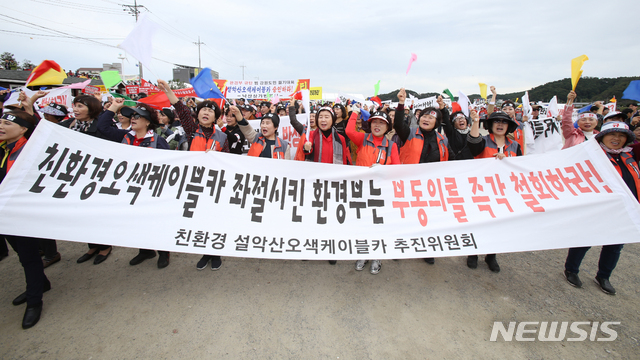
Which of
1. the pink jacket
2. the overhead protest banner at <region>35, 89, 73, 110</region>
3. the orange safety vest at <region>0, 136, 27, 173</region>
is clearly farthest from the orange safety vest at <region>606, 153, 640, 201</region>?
the overhead protest banner at <region>35, 89, 73, 110</region>

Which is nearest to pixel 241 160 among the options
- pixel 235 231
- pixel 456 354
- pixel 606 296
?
pixel 235 231

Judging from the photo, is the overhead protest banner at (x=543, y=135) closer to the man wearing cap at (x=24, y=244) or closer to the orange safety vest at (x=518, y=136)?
the orange safety vest at (x=518, y=136)

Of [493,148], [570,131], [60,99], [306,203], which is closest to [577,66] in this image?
[570,131]

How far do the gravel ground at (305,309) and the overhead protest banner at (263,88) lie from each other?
384 inches

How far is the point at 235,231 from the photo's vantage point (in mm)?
2646

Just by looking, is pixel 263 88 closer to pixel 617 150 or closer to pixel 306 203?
pixel 306 203

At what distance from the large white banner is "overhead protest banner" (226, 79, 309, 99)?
960cm

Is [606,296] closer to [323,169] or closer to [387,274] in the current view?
[387,274]

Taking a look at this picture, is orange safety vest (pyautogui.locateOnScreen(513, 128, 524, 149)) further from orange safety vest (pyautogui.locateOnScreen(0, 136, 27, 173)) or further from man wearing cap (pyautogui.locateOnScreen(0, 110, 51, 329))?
orange safety vest (pyautogui.locateOnScreen(0, 136, 27, 173))

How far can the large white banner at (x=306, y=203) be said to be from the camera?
252 centimetres

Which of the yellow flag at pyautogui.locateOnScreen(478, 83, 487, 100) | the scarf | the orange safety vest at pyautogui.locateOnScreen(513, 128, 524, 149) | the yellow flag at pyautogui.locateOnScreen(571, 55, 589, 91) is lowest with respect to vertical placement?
the scarf

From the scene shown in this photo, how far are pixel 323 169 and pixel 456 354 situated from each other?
212 centimetres

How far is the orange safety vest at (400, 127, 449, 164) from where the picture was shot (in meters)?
3.55

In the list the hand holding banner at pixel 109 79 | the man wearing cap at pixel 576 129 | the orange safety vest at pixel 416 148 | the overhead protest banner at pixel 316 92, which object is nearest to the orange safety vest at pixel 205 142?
the hand holding banner at pixel 109 79
